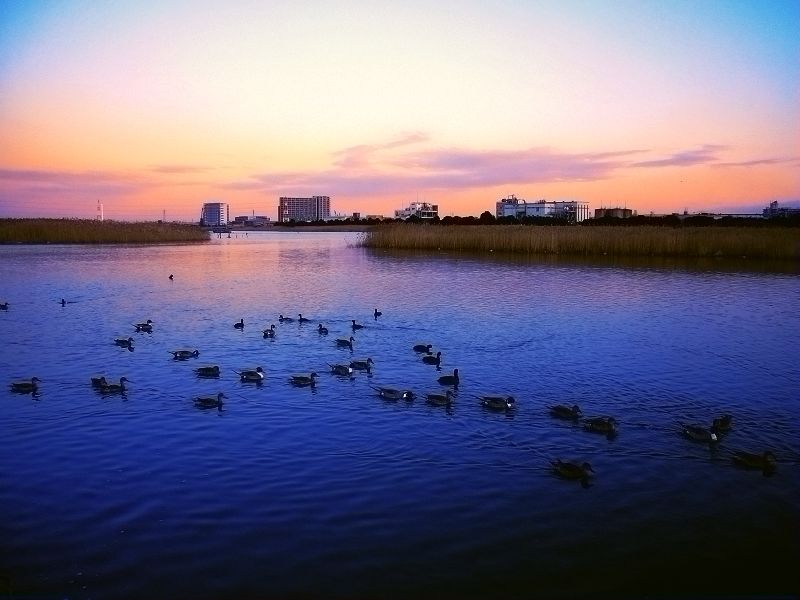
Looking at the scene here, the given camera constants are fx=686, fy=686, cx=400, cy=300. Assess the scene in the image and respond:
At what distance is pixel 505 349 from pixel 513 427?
21.9 ft

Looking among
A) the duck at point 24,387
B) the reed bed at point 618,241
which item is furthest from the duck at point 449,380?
the reed bed at point 618,241

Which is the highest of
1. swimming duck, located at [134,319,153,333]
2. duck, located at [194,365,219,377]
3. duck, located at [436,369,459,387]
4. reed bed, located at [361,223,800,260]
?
reed bed, located at [361,223,800,260]

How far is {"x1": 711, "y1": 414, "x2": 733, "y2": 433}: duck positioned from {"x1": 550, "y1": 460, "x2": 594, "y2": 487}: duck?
298 cm

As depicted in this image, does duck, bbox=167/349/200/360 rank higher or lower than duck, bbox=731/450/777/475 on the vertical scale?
higher

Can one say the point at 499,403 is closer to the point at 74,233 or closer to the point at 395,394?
the point at 395,394

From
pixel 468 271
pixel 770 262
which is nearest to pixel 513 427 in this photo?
pixel 468 271

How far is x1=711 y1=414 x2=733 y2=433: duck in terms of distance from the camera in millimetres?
11156

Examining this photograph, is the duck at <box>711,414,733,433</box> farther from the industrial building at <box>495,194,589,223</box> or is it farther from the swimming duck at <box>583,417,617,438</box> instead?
the industrial building at <box>495,194,589,223</box>

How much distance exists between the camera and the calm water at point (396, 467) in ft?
22.7

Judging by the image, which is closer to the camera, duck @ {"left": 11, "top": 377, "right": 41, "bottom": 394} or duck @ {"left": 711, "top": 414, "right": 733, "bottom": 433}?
duck @ {"left": 711, "top": 414, "right": 733, "bottom": 433}

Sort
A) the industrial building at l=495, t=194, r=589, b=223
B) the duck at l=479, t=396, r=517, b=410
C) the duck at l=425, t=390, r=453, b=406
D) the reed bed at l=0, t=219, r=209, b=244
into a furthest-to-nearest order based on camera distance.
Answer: the industrial building at l=495, t=194, r=589, b=223 → the reed bed at l=0, t=219, r=209, b=244 → the duck at l=425, t=390, r=453, b=406 → the duck at l=479, t=396, r=517, b=410

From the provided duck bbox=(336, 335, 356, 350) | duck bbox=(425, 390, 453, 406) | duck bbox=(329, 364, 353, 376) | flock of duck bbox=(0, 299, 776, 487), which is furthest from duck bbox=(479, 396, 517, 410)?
duck bbox=(336, 335, 356, 350)

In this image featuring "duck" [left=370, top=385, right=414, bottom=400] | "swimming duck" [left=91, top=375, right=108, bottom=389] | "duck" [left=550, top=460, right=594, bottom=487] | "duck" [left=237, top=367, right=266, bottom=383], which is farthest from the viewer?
"duck" [left=237, top=367, right=266, bottom=383]

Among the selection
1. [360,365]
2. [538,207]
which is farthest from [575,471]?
[538,207]
